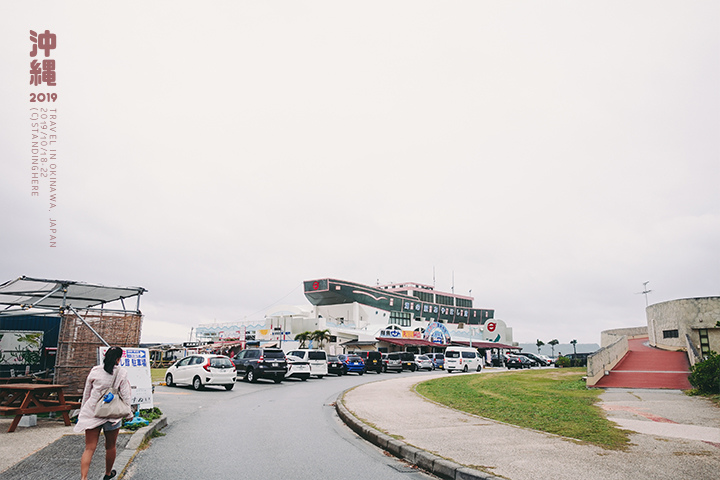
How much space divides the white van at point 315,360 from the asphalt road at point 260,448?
54.9ft

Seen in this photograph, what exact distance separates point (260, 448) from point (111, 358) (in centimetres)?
353

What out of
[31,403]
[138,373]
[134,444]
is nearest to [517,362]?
[138,373]

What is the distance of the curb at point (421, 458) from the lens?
668 cm

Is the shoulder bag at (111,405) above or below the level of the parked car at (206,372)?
above

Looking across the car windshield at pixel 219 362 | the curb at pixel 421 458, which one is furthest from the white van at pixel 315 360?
the curb at pixel 421 458

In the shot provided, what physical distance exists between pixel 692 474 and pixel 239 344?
53.1 metres

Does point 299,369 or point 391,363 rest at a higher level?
point 299,369

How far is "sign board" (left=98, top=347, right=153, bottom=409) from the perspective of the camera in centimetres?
1089

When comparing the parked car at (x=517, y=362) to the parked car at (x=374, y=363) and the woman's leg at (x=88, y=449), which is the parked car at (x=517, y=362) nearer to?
the parked car at (x=374, y=363)

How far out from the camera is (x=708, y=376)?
696 inches

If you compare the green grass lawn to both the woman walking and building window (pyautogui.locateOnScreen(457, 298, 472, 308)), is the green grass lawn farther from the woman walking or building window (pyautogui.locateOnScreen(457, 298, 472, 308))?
building window (pyautogui.locateOnScreen(457, 298, 472, 308))

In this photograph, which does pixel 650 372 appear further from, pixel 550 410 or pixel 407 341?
pixel 407 341

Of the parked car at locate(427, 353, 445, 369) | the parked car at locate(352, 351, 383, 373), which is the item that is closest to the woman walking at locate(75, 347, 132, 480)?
the parked car at locate(352, 351, 383, 373)

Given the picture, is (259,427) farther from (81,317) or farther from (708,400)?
(708,400)
